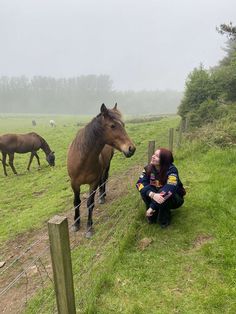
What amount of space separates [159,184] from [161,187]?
0.07m

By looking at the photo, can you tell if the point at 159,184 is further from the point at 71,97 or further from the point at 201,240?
the point at 71,97

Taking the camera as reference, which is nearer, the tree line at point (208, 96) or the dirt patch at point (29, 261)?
the dirt patch at point (29, 261)

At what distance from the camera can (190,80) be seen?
1691 cm

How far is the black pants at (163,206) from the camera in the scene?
221 inches

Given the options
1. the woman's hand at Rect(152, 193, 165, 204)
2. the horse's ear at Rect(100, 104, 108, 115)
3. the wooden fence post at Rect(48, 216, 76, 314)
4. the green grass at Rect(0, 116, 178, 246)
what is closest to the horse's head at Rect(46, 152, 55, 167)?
the green grass at Rect(0, 116, 178, 246)

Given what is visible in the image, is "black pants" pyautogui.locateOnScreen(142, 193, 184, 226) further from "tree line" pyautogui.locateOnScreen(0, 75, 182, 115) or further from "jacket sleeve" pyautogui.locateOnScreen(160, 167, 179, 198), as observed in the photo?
"tree line" pyautogui.locateOnScreen(0, 75, 182, 115)

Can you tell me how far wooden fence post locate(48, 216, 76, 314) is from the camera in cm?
269

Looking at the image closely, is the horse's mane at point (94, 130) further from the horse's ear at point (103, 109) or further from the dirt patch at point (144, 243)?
the dirt patch at point (144, 243)

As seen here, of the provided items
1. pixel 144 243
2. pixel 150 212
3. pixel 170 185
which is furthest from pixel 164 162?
pixel 144 243

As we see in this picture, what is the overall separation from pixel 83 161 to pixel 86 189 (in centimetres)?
375

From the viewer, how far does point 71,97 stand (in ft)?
347

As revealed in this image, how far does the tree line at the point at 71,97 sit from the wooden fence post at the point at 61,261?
315ft

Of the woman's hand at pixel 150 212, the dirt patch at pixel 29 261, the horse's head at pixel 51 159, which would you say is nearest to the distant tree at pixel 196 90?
the horse's head at pixel 51 159

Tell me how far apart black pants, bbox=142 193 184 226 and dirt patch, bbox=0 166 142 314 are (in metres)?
1.50
